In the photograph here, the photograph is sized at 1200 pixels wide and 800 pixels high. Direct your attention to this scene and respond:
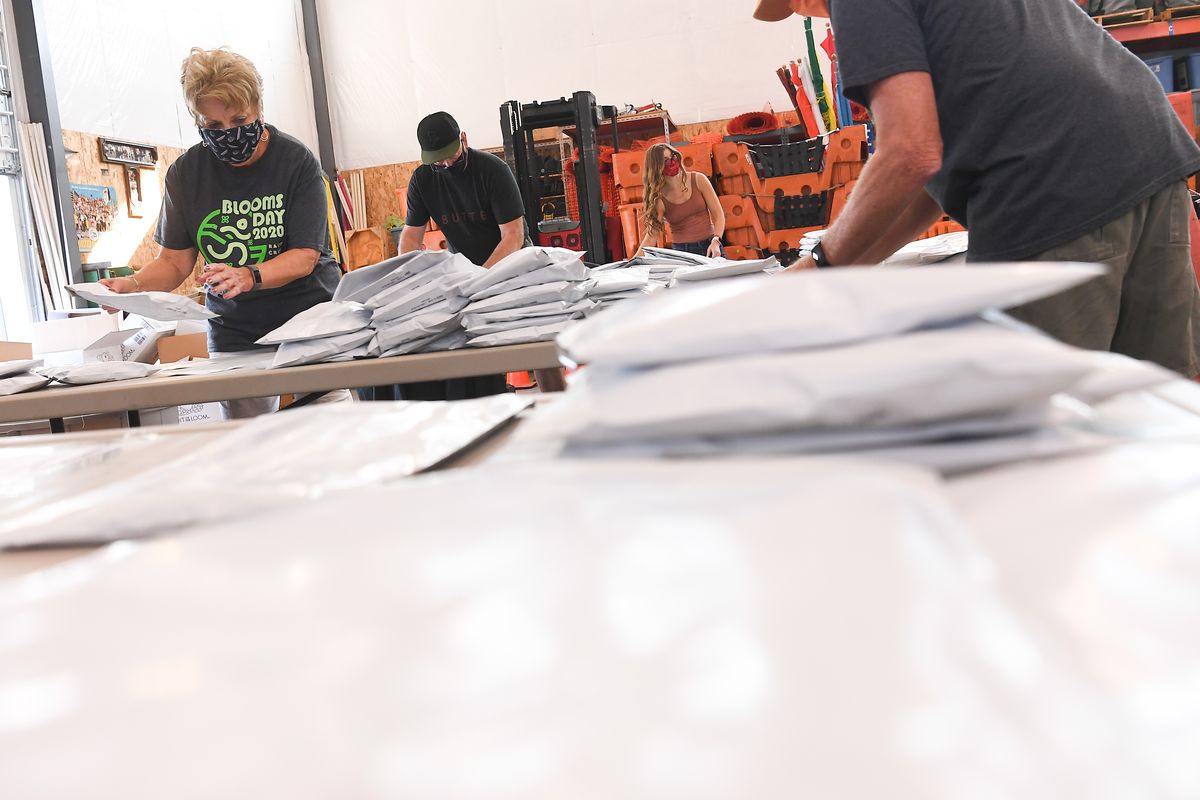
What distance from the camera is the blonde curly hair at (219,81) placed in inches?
Result: 93.4

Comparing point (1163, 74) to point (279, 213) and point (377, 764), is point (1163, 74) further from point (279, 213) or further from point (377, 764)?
point (377, 764)

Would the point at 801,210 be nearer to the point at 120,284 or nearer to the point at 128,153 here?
the point at 120,284

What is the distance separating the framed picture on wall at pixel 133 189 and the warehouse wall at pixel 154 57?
11.9 inches

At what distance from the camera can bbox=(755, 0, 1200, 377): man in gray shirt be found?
137 cm

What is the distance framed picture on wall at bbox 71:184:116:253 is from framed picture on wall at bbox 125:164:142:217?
0.72 feet

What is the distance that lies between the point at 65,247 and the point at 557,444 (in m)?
7.22

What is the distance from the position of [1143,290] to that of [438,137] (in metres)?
2.46

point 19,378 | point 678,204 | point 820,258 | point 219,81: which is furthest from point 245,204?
point 678,204

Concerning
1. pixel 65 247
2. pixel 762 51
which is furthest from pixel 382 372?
pixel 762 51

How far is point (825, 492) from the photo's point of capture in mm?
387

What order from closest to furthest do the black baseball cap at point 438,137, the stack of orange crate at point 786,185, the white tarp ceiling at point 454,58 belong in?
the black baseball cap at point 438,137, the stack of orange crate at point 786,185, the white tarp ceiling at point 454,58

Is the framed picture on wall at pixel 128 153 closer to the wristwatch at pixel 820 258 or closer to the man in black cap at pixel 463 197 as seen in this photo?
the man in black cap at pixel 463 197

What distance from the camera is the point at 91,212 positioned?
711 cm

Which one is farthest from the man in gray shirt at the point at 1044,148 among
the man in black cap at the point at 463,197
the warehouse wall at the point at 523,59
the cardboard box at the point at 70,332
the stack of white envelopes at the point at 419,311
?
the warehouse wall at the point at 523,59
